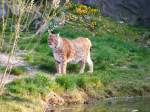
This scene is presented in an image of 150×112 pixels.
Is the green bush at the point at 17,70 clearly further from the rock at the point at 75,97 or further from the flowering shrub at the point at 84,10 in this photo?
the flowering shrub at the point at 84,10

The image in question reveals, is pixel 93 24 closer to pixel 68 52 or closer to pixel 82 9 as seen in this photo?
pixel 82 9

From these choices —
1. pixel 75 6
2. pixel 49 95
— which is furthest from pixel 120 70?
pixel 75 6

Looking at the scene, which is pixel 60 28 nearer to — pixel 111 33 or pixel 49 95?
pixel 111 33

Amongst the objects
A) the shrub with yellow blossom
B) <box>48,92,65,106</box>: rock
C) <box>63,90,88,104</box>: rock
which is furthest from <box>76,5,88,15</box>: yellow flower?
<box>48,92,65,106</box>: rock

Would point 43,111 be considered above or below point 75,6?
below

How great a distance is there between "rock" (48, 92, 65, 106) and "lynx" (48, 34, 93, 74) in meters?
2.37

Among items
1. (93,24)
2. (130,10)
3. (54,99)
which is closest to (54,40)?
(54,99)

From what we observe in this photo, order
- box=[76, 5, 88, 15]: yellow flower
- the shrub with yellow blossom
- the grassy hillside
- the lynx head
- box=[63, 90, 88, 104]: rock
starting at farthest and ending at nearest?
box=[76, 5, 88, 15]: yellow flower < the shrub with yellow blossom < the lynx head < box=[63, 90, 88, 104]: rock < the grassy hillside

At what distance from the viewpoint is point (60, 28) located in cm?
2492

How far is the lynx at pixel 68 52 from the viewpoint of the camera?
1880 centimetres

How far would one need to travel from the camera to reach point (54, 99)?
52.7ft

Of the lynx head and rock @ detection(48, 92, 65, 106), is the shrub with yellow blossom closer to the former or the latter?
the lynx head

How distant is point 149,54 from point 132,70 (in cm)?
302

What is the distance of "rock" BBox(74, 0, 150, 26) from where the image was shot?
2981cm
